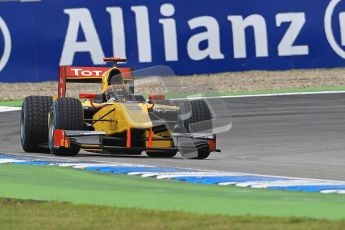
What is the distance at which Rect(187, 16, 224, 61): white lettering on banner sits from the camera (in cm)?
2517

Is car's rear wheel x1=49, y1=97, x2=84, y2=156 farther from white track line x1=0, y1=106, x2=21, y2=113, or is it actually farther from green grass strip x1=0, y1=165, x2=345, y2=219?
white track line x1=0, y1=106, x2=21, y2=113

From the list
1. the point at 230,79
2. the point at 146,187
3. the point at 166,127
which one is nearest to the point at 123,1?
the point at 230,79

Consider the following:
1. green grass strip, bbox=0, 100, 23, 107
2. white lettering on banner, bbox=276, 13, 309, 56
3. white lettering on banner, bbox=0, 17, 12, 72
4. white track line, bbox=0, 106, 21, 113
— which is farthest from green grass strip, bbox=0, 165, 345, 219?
white lettering on banner, bbox=276, 13, 309, 56

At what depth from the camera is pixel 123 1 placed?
2517 cm

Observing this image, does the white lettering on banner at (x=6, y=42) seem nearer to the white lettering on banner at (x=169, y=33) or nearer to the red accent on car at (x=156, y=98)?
the white lettering on banner at (x=169, y=33)

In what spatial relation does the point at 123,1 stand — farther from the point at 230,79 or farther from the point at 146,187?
the point at 146,187

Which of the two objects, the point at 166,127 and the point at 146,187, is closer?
the point at 146,187

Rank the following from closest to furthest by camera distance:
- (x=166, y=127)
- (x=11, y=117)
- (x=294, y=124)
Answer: (x=166, y=127) < (x=294, y=124) < (x=11, y=117)

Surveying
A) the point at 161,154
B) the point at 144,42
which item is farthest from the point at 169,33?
the point at 161,154

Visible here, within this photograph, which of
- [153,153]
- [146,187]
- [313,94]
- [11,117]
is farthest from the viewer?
[313,94]

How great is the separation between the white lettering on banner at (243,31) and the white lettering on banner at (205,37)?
0.38 m

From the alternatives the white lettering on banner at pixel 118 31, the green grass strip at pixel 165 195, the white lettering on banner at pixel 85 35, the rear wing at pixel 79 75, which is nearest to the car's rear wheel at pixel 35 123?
the rear wing at pixel 79 75

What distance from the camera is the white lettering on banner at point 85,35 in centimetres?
2466

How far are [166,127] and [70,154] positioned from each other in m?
1.31
